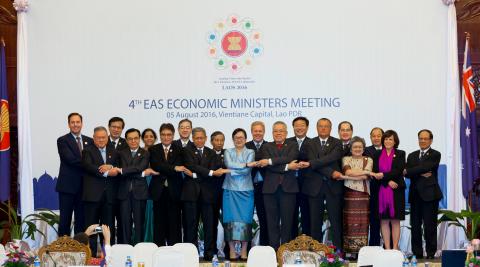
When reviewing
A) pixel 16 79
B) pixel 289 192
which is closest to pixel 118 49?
pixel 16 79

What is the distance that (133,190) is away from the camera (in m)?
8.74

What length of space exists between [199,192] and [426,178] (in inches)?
93.9

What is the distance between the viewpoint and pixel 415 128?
32.7 ft

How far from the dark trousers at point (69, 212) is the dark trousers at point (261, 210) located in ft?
6.20

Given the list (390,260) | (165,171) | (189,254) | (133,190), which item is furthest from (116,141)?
(390,260)

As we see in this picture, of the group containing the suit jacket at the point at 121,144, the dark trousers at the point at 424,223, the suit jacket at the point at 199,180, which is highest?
the suit jacket at the point at 121,144

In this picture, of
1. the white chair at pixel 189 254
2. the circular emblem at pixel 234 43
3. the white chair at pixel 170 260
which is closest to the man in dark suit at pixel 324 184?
the circular emblem at pixel 234 43

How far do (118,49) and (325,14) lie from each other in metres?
2.59

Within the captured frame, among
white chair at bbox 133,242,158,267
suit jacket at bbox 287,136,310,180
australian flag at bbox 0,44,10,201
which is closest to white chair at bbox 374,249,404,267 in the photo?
white chair at bbox 133,242,158,267

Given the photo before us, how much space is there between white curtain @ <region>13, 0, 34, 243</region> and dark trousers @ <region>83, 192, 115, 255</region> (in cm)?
136

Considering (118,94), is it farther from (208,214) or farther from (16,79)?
(208,214)

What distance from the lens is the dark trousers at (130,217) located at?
875 centimetres

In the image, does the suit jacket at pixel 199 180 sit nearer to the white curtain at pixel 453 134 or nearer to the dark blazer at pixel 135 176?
the dark blazer at pixel 135 176

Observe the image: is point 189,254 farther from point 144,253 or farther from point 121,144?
point 121,144
